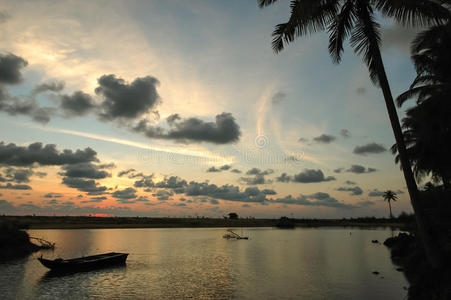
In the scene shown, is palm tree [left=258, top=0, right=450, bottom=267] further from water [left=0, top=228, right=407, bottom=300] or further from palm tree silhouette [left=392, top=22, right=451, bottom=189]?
water [left=0, top=228, right=407, bottom=300]

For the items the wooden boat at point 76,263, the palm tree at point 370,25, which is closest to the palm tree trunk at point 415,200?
the palm tree at point 370,25

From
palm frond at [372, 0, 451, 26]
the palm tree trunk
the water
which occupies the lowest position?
the water

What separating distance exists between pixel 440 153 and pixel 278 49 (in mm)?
29018

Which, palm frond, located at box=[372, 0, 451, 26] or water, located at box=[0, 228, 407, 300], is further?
water, located at box=[0, 228, 407, 300]

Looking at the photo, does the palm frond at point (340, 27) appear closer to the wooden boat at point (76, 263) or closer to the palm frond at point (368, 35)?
the palm frond at point (368, 35)

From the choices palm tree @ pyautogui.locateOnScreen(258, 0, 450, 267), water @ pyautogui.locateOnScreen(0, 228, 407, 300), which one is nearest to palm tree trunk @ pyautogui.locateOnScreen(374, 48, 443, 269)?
palm tree @ pyautogui.locateOnScreen(258, 0, 450, 267)

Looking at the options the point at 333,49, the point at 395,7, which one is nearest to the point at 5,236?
the point at 333,49

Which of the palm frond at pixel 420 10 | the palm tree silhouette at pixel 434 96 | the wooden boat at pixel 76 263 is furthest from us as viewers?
the wooden boat at pixel 76 263

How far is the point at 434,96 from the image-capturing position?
26359 mm

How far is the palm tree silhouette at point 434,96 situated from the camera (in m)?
25.6

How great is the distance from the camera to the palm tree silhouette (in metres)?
25.6

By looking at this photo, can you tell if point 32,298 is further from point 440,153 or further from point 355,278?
point 440,153

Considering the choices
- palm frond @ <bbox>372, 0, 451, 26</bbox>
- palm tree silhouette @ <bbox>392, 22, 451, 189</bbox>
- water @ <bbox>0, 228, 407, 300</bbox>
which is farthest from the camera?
water @ <bbox>0, 228, 407, 300</bbox>

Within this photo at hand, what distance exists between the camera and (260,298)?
29.2 meters
